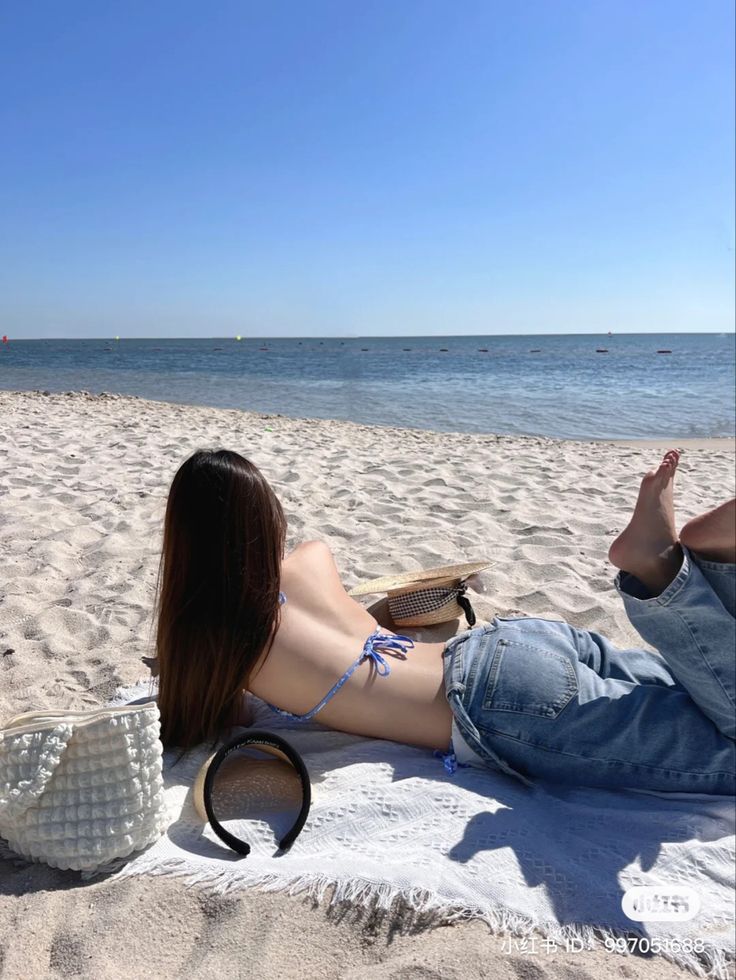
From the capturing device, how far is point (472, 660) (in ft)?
6.68

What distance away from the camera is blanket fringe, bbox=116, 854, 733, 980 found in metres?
1.50

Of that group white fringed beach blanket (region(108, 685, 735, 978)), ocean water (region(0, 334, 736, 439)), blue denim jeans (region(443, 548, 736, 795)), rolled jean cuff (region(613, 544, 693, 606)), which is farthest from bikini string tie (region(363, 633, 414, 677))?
ocean water (region(0, 334, 736, 439))

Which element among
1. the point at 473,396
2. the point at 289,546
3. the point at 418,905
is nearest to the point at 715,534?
the point at 418,905

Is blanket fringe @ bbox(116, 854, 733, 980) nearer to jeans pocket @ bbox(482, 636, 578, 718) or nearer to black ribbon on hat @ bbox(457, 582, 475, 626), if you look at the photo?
jeans pocket @ bbox(482, 636, 578, 718)

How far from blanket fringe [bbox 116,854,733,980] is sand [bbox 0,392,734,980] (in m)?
0.02

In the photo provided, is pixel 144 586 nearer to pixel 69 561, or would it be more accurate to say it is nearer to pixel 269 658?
pixel 69 561

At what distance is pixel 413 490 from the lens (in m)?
5.72

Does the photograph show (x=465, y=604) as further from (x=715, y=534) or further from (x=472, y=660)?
(x=715, y=534)

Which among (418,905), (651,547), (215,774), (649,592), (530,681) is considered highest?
(651,547)

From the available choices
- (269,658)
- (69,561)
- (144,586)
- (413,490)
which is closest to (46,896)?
(269,658)

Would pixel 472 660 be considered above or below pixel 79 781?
above

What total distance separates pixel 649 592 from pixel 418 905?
95 centimetres

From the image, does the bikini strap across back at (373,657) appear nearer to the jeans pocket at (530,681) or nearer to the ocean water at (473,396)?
the jeans pocket at (530,681)

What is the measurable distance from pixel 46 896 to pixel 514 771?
1.25 m
